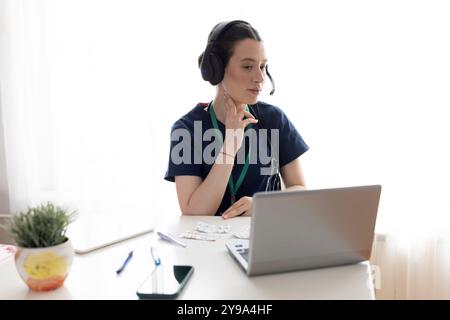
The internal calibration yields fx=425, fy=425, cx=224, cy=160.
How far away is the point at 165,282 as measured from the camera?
2.62 feet

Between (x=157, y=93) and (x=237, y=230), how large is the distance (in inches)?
38.9

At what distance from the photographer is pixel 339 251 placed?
0.84 metres

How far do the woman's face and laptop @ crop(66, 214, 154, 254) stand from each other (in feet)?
1.75

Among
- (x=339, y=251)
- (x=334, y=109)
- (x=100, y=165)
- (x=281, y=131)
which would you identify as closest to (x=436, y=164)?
(x=334, y=109)

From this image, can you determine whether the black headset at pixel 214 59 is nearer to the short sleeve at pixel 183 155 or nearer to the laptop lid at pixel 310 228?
the short sleeve at pixel 183 155

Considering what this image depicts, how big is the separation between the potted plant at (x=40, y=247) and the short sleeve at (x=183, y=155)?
0.62 meters

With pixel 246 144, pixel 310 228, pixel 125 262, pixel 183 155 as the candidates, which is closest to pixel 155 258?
pixel 125 262

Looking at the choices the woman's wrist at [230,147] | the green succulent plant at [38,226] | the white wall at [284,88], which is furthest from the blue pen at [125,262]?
the white wall at [284,88]

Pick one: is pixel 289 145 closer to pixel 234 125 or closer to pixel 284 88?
pixel 234 125

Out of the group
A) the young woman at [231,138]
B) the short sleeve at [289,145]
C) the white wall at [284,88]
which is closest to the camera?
the young woman at [231,138]

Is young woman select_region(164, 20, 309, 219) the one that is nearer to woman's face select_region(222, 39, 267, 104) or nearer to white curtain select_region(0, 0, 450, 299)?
woman's face select_region(222, 39, 267, 104)

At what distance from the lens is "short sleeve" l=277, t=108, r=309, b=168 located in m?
1.54

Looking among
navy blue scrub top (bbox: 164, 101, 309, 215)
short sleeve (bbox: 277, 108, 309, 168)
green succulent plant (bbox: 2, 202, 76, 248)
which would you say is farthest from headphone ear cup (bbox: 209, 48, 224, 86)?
green succulent plant (bbox: 2, 202, 76, 248)

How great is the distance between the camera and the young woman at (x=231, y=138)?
1.37m
